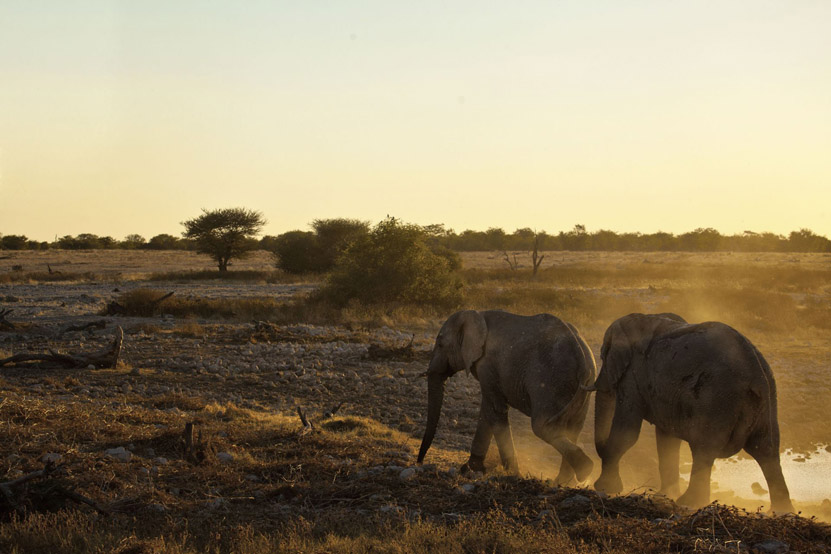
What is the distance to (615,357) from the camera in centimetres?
796

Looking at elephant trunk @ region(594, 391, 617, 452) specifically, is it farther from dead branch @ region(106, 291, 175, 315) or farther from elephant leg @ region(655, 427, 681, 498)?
dead branch @ region(106, 291, 175, 315)

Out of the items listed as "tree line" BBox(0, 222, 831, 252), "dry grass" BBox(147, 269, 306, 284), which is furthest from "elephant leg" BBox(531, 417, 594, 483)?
"tree line" BBox(0, 222, 831, 252)

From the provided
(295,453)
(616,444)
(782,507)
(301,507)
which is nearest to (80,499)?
(301,507)

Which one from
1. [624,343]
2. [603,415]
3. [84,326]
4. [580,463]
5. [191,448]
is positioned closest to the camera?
[580,463]

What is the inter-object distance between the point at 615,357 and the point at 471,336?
6.03 feet

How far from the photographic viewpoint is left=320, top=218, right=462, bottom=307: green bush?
26500mm

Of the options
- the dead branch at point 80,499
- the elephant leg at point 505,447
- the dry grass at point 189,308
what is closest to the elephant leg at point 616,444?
the elephant leg at point 505,447

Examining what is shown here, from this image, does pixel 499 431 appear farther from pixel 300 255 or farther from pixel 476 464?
pixel 300 255

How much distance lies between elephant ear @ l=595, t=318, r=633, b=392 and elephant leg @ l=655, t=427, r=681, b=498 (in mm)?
729

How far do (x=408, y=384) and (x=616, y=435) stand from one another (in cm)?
684

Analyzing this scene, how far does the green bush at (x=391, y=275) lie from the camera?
2650cm

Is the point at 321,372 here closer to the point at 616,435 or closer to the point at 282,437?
the point at 282,437

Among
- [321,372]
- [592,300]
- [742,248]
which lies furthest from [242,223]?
[742,248]

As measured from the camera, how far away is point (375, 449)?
918 centimetres
